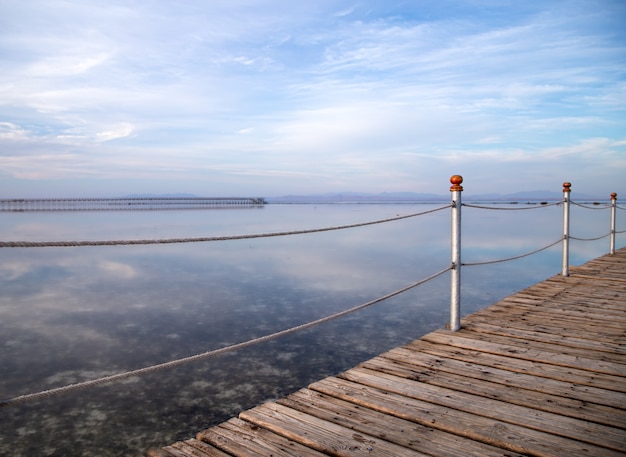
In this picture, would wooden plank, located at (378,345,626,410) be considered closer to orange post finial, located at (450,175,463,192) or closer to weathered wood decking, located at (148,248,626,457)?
weathered wood decking, located at (148,248,626,457)

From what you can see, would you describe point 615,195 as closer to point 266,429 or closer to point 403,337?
point 403,337

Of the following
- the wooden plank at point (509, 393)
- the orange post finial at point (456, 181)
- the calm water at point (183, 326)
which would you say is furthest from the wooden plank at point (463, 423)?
the orange post finial at point (456, 181)

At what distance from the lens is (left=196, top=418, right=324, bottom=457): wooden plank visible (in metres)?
2.02

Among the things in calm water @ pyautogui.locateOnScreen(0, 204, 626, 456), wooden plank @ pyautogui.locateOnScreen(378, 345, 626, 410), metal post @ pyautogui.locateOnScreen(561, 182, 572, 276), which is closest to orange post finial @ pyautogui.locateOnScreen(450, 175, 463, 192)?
wooden plank @ pyautogui.locateOnScreen(378, 345, 626, 410)

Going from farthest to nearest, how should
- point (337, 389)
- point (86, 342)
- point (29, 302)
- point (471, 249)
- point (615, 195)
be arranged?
1. point (471, 249)
2. point (615, 195)
3. point (29, 302)
4. point (86, 342)
5. point (337, 389)

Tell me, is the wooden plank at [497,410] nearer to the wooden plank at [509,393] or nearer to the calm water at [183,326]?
the wooden plank at [509,393]

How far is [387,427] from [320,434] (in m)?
0.35

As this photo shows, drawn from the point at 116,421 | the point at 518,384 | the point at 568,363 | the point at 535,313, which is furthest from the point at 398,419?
the point at 535,313

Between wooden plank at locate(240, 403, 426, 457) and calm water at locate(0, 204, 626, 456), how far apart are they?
145cm

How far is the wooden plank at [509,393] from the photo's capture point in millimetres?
2383

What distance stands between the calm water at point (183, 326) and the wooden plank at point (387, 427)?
1.47 m

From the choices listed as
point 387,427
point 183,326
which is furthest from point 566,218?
point 183,326

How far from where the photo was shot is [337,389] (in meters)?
2.74

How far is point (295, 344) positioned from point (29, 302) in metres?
5.27
